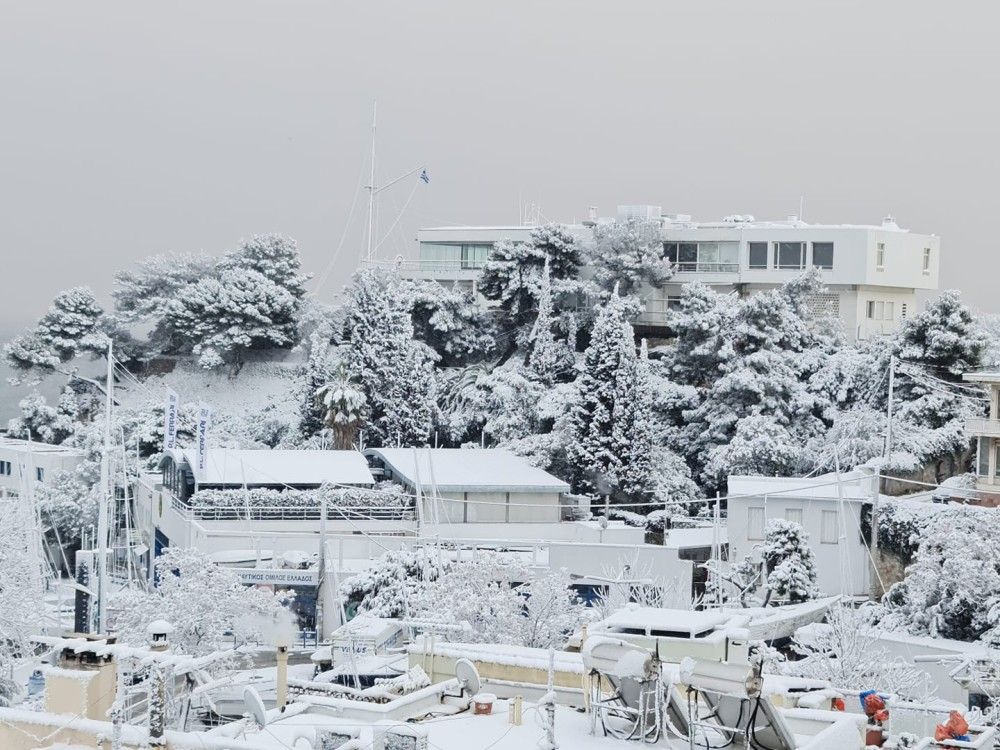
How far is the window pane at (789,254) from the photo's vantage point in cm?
4575

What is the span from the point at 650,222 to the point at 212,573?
24.5 metres

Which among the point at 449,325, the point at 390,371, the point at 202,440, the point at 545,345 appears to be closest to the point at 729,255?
the point at 545,345

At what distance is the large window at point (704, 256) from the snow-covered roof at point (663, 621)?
117ft

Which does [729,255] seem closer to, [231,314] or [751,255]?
[751,255]

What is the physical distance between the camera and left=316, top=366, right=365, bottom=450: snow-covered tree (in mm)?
42031

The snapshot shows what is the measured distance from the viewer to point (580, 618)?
997 inches

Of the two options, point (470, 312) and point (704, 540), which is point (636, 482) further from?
point (470, 312)

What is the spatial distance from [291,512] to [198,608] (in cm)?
1078

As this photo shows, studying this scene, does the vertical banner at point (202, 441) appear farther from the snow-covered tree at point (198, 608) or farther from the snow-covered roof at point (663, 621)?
the snow-covered roof at point (663, 621)

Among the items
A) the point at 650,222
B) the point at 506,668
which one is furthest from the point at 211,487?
the point at 506,668

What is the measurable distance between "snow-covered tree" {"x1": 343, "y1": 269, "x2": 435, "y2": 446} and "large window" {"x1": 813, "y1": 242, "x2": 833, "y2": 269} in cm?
1134

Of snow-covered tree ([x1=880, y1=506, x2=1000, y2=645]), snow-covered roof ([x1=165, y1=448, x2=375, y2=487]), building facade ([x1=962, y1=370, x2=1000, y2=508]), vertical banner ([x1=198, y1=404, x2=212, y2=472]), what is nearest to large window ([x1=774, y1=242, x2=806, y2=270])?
building facade ([x1=962, y1=370, x2=1000, y2=508])

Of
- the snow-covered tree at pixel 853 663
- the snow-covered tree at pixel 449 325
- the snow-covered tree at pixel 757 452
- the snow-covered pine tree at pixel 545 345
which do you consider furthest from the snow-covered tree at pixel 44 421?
the snow-covered tree at pixel 853 663

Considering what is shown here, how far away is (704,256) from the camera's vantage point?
154 ft
